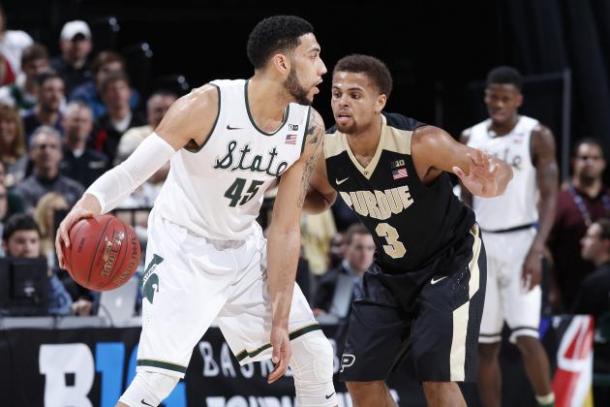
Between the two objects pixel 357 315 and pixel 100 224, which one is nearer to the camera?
pixel 100 224

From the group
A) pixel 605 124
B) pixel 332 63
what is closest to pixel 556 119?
pixel 605 124

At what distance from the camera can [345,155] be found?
18.9ft

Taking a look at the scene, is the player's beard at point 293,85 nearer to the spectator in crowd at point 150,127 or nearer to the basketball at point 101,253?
the basketball at point 101,253

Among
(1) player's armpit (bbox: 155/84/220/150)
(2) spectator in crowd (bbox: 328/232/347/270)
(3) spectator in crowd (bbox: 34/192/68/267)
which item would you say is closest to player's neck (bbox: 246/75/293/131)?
(1) player's armpit (bbox: 155/84/220/150)

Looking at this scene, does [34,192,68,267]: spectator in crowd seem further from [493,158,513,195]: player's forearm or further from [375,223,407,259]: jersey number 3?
[493,158,513,195]: player's forearm

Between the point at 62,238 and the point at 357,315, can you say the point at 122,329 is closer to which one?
the point at 357,315

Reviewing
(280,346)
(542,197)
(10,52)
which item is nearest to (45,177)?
(10,52)

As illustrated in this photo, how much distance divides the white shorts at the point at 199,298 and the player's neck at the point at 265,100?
0.57 meters

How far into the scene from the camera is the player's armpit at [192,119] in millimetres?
4863

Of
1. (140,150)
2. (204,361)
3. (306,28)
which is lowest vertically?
(204,361)

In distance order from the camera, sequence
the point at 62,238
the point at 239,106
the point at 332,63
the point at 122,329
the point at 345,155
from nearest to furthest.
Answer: the point at 62,238 → the point at 239,106 → the point at 345,155 → the point at 122,329 → the point at 332,63

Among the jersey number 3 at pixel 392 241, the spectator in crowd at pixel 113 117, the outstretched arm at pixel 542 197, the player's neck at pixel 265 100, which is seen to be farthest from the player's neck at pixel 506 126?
the spectator in crowd at pixel 113 117

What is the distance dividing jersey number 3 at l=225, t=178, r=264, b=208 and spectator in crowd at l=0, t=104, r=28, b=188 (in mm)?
4433

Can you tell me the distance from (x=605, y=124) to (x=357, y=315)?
19.3ft
